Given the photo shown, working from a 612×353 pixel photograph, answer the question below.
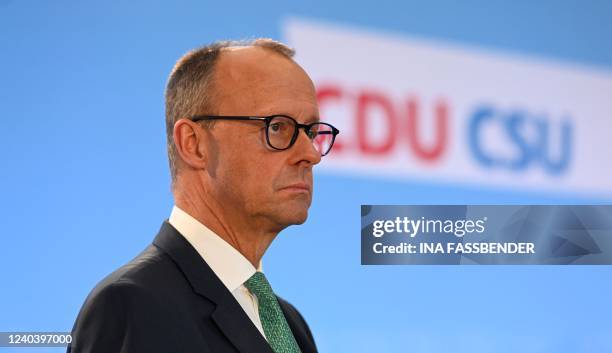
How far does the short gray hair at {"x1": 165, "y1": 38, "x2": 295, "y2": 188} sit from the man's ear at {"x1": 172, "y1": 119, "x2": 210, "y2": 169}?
2cm

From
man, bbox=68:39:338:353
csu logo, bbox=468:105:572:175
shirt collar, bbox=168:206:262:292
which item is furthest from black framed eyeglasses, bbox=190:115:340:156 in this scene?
csu logo, bbox=468:105:572:175

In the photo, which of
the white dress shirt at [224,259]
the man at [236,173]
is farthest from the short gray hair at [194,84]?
the white dress shirt at [224,259]

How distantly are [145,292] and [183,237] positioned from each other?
172 millimetres

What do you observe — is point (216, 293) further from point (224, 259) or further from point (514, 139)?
point (514, 139)

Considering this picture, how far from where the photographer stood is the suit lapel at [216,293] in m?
1.08

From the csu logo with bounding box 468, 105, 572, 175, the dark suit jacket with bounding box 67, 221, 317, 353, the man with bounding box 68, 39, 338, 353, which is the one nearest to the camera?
the dark suit jacket with bounding box 67, 221, 317, 353

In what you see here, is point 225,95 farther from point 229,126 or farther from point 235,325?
point 235,325

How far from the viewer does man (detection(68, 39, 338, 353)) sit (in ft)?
3.76

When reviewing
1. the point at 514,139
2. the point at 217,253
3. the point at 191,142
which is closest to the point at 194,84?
the point at 191,142

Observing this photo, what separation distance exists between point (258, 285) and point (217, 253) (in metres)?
0.08

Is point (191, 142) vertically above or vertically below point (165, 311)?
above

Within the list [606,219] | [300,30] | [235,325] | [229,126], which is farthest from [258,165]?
[606,219]

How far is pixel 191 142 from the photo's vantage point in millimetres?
1224

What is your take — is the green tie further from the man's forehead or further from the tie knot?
the man's forehead
